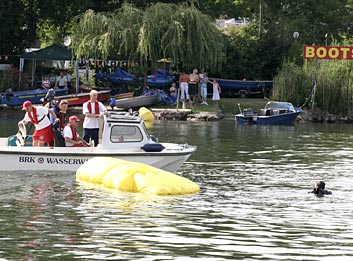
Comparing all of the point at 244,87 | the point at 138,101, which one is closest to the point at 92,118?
the point at 138,101

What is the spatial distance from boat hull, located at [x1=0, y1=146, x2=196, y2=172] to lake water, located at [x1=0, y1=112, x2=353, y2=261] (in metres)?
0.22

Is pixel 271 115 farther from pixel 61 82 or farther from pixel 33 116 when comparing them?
pixel 33 116

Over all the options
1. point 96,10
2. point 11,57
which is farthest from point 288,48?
point 11,57

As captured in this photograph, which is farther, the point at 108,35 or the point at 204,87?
the point at 204,87

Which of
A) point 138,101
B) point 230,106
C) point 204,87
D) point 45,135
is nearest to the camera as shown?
point 45,135

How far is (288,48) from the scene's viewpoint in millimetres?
60281

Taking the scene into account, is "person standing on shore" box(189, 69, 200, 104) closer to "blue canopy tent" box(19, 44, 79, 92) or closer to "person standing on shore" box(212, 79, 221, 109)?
"person standing on shore" box(212, 79, 221, 109)

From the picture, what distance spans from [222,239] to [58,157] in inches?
321

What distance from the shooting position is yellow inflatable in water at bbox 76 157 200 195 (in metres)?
21.8

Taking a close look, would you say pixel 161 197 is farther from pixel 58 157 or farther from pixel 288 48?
pixel 288 48

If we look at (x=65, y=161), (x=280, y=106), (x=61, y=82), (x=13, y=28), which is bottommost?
(x=65, y=161)

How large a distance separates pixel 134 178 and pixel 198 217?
10.6 ft

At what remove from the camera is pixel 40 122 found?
24.4m

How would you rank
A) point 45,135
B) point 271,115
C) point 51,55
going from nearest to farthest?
point 45,135
point 271,115
point 51,55
